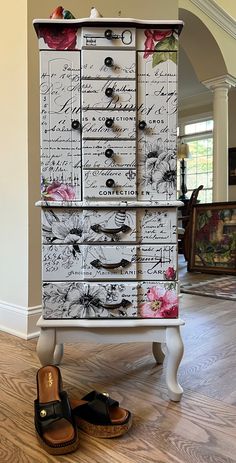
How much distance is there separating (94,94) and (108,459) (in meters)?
0.97


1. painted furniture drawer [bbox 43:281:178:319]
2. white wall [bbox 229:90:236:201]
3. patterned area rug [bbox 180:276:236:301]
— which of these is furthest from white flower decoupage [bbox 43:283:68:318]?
white wall [bbox 229:90:236:201]

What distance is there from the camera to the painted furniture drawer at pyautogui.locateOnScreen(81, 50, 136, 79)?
42.9 inches

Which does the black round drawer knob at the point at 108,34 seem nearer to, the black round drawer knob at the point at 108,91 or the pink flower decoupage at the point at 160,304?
the black round drawer knob at the point at 108,91

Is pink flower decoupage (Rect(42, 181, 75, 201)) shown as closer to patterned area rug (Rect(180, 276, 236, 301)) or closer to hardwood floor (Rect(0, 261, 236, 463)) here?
hardwood floor (Rect(0, 261, 236, 463))

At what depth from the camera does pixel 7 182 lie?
6.01 feet

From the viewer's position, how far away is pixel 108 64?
Result: 1.09 metres

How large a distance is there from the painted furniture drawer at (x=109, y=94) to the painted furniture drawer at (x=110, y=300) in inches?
21.3

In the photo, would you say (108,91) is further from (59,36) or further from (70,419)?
(70,419)

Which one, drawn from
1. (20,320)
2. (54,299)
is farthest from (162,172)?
(20,320)

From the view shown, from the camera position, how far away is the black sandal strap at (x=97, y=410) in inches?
37.3

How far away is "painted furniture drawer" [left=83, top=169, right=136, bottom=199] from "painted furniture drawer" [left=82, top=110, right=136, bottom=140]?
0.35 feet

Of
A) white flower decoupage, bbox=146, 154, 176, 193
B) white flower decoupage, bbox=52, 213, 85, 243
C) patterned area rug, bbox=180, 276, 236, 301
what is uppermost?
white flower decoupage, bbox=146, 154, 176, 193

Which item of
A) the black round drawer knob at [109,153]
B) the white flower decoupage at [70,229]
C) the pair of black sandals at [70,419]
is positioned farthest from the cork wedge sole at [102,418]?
the black round drawer knob at [109,153]

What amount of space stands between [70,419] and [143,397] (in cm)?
30
